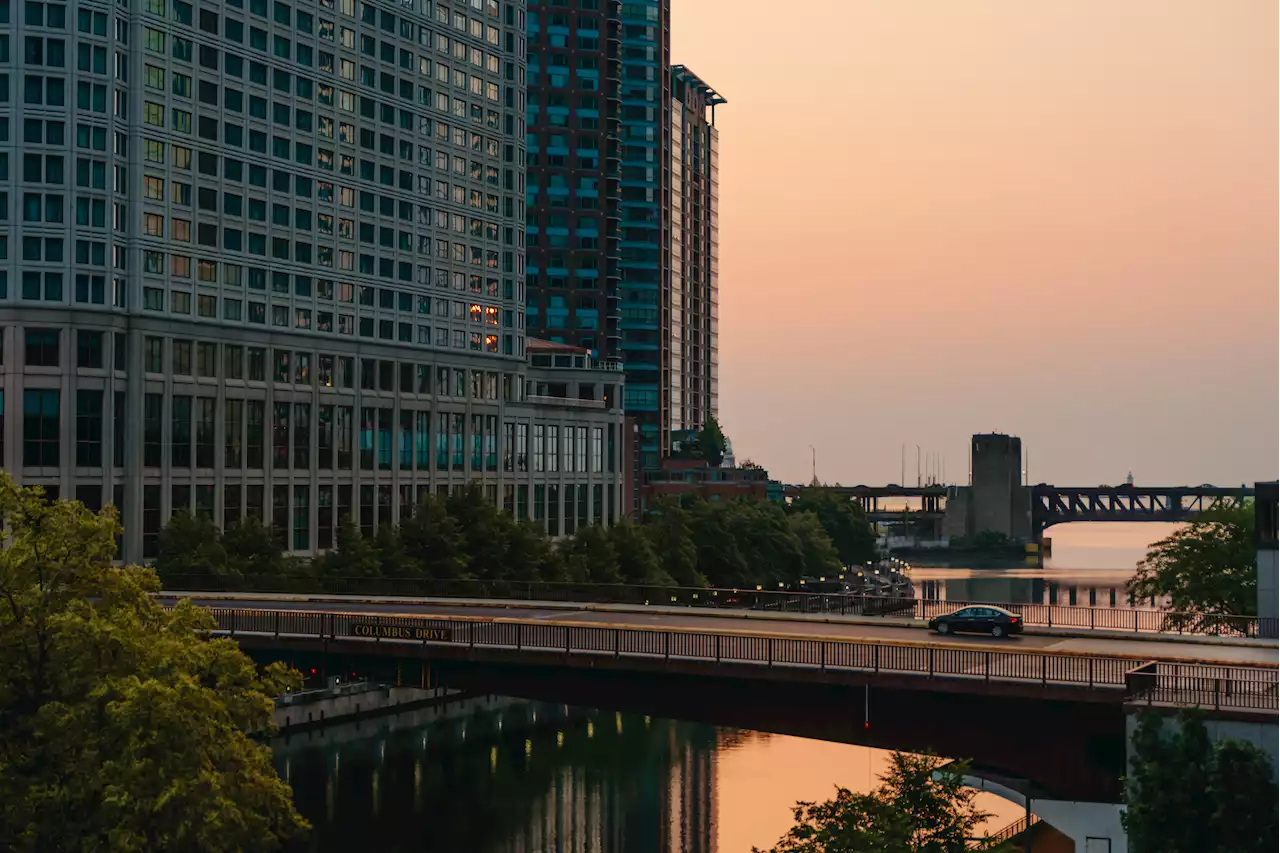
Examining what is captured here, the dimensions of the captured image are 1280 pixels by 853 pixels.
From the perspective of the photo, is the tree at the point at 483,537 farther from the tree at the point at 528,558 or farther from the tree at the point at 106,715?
the tree at the point at 106,715

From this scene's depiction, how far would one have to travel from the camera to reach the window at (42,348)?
12125cm

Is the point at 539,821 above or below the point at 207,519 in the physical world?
below

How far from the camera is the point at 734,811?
8719cm

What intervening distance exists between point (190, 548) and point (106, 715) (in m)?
71.0

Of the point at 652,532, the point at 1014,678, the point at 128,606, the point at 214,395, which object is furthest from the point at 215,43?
the point at 1014,678

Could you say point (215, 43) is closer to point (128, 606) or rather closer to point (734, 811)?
point (734, 811)

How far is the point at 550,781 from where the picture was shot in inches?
3720

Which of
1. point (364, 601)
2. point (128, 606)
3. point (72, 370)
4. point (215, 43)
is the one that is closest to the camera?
point (128, 606)

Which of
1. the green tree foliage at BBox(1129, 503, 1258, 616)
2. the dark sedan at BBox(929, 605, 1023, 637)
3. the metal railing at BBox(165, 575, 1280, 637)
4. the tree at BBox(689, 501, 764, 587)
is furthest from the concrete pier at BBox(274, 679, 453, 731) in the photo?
the tree at BBox(689, 501, 764, 587)

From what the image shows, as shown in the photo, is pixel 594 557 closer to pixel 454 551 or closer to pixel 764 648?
pixel 454 551

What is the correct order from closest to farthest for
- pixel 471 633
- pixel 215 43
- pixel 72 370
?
pixel 471 633
pixel 72 370
pixel 215 43

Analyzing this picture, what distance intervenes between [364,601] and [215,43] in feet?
198

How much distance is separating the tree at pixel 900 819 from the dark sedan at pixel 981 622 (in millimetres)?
24404

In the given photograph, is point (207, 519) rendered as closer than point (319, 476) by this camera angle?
Yes
